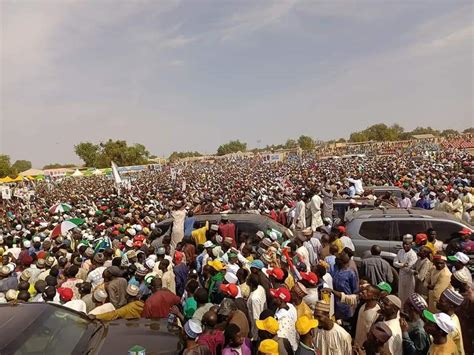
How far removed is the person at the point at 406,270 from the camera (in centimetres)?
565

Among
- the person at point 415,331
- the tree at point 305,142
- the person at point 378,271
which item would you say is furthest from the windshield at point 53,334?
the tree at point 305,142

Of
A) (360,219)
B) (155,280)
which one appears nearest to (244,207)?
(360,219)

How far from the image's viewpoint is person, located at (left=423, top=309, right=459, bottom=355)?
3123 millimetres

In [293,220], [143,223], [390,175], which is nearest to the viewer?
[293,220]

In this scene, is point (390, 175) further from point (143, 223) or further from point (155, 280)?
point (155, 280)

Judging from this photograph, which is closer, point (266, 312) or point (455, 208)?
point (266, 312)

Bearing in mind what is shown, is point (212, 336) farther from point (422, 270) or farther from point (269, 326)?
point (422, 270)

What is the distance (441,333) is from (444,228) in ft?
16.5

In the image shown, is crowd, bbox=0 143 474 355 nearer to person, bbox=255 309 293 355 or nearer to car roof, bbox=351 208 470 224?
person, bbox=255 309 293 355

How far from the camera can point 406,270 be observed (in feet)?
18.8

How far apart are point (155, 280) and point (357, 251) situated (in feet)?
14.7

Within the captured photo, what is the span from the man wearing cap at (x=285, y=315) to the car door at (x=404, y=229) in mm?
4120

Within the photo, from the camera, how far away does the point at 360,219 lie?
7.92 metres

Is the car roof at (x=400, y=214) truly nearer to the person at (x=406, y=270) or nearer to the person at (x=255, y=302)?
the person at (x=406, y=270)
